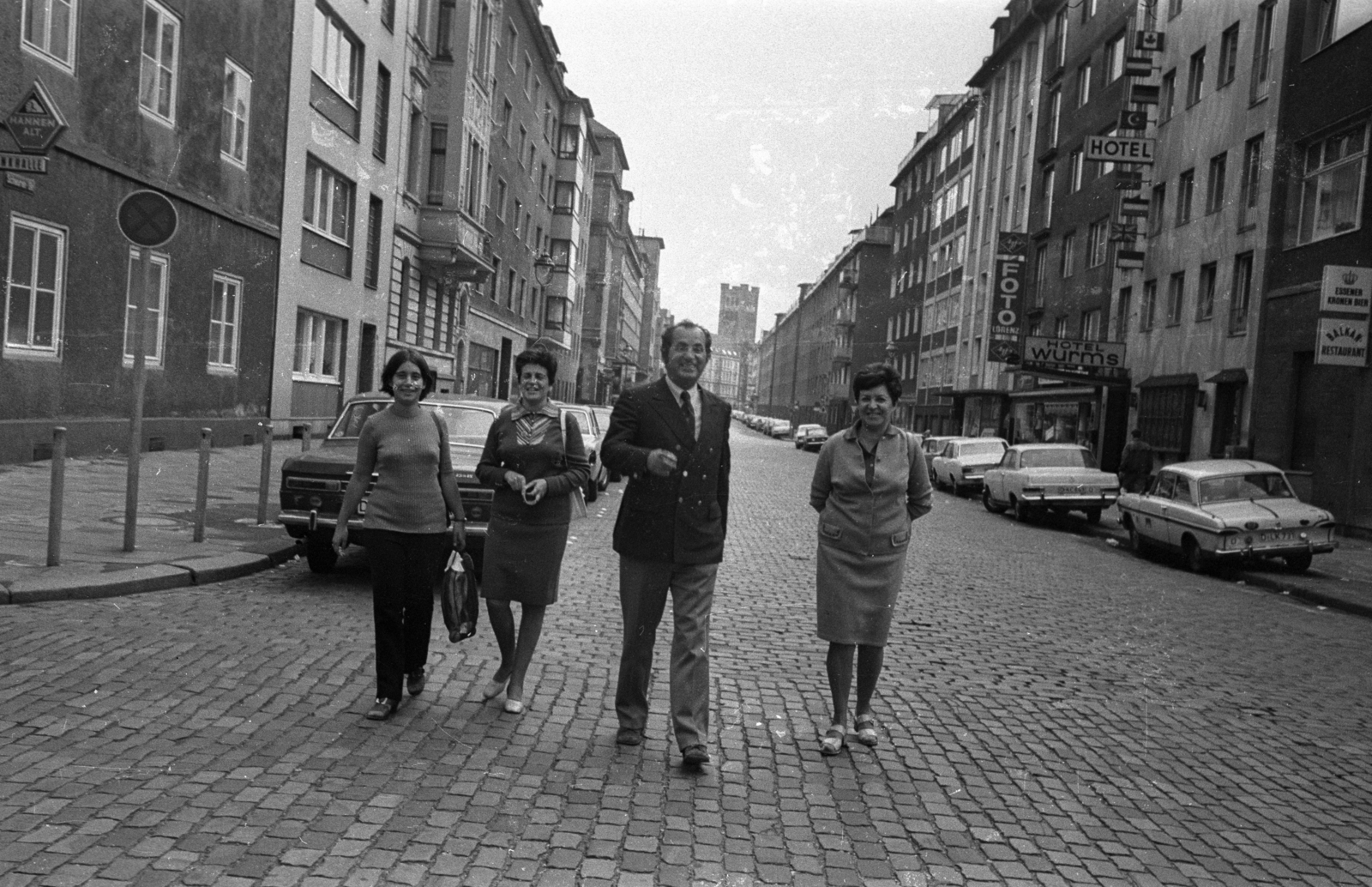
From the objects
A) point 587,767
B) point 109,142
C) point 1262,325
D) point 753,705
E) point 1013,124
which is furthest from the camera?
point 1013,124

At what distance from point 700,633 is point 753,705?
1306 millimetres

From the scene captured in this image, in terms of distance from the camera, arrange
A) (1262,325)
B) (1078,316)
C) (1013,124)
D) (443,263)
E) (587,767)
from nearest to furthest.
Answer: (587,767) → (1262,325) → (443,263) → (1078,316) → (1013,124)

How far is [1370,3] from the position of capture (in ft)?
68.9

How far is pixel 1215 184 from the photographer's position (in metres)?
28.4

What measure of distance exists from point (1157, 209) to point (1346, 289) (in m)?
15.9

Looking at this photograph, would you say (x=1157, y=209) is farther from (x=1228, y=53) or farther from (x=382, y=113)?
(x=382, y=113)

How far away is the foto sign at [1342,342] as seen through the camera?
16562 millimetres

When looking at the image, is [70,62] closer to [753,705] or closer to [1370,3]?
[753,705]

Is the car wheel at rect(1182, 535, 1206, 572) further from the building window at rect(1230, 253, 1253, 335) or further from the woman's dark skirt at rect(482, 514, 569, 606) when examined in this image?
the woman's dark skirt at rect(482, 514, 569, 606)

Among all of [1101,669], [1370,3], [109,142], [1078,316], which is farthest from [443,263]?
[1101,669]

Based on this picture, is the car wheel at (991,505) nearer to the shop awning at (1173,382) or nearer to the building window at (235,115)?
the shop awning at (1173,382)

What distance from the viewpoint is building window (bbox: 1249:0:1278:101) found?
25.8m

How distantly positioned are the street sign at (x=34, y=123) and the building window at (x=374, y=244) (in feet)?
59.8

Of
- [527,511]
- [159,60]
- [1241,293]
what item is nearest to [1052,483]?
[1241,293]
